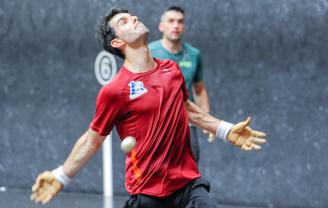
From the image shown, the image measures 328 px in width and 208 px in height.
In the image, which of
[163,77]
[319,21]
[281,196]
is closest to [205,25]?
[319,21]

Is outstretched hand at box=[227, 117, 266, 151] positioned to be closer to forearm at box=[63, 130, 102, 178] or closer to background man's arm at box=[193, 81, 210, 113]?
forearm at box=[63, 130, 102, 178]

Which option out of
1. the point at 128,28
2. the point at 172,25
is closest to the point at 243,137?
the point at 128,28

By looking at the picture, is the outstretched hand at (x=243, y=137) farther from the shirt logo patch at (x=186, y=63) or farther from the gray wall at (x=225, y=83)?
the gray wall at (x=225, y=83)

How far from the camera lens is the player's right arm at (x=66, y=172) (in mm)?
5047

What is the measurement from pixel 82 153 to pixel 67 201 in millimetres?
3887

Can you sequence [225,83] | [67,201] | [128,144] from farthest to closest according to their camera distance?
[67,201], [225,83], [128,144]

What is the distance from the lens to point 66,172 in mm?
5117

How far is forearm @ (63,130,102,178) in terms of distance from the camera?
509 centimetres

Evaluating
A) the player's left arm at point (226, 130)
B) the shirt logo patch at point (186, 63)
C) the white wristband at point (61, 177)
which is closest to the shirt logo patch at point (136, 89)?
the player's left arm at point (226, 130)

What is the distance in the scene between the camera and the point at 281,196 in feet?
27.4

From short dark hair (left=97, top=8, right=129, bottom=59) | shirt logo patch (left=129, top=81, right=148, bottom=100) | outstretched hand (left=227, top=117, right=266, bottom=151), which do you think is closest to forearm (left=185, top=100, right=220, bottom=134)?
outstretched hand (left=227, top=117, right=266, bottom=151)

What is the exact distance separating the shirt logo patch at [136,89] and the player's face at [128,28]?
300 millimetres

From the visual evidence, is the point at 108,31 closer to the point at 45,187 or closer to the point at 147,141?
the point at 147,141

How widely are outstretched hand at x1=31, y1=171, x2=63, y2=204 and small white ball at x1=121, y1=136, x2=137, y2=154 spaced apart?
45cm
